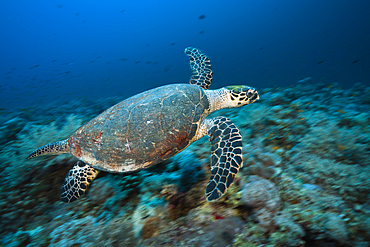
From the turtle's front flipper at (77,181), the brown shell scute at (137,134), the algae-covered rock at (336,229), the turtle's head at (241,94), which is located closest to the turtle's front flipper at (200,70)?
the turtle's head at (241,94)

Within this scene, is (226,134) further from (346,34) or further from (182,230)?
(346,34)

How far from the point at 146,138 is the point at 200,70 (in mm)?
2878

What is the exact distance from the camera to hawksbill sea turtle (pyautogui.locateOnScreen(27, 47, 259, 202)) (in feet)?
7.78

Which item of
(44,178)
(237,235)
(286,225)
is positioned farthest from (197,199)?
(44,178)

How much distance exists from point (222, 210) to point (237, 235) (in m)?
0.29

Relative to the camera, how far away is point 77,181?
256 cm

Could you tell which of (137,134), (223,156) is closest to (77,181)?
(137,134)

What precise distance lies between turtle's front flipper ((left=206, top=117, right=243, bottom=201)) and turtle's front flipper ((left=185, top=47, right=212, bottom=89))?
169cm

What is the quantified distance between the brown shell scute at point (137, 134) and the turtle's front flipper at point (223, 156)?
39cm

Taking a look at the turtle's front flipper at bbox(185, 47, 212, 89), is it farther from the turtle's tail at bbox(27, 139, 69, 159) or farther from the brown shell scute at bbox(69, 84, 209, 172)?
the turtle's tail at bbox(27, 139, 69, 159)

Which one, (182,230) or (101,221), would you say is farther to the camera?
(101,221)

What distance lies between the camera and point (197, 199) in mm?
2047

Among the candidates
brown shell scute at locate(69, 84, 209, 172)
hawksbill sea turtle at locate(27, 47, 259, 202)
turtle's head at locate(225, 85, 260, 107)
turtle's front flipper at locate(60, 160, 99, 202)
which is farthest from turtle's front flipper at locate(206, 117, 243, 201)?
turtle's front flipper at locate(60, 160, 99, 202)

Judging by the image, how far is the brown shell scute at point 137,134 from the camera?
2.38 meters
